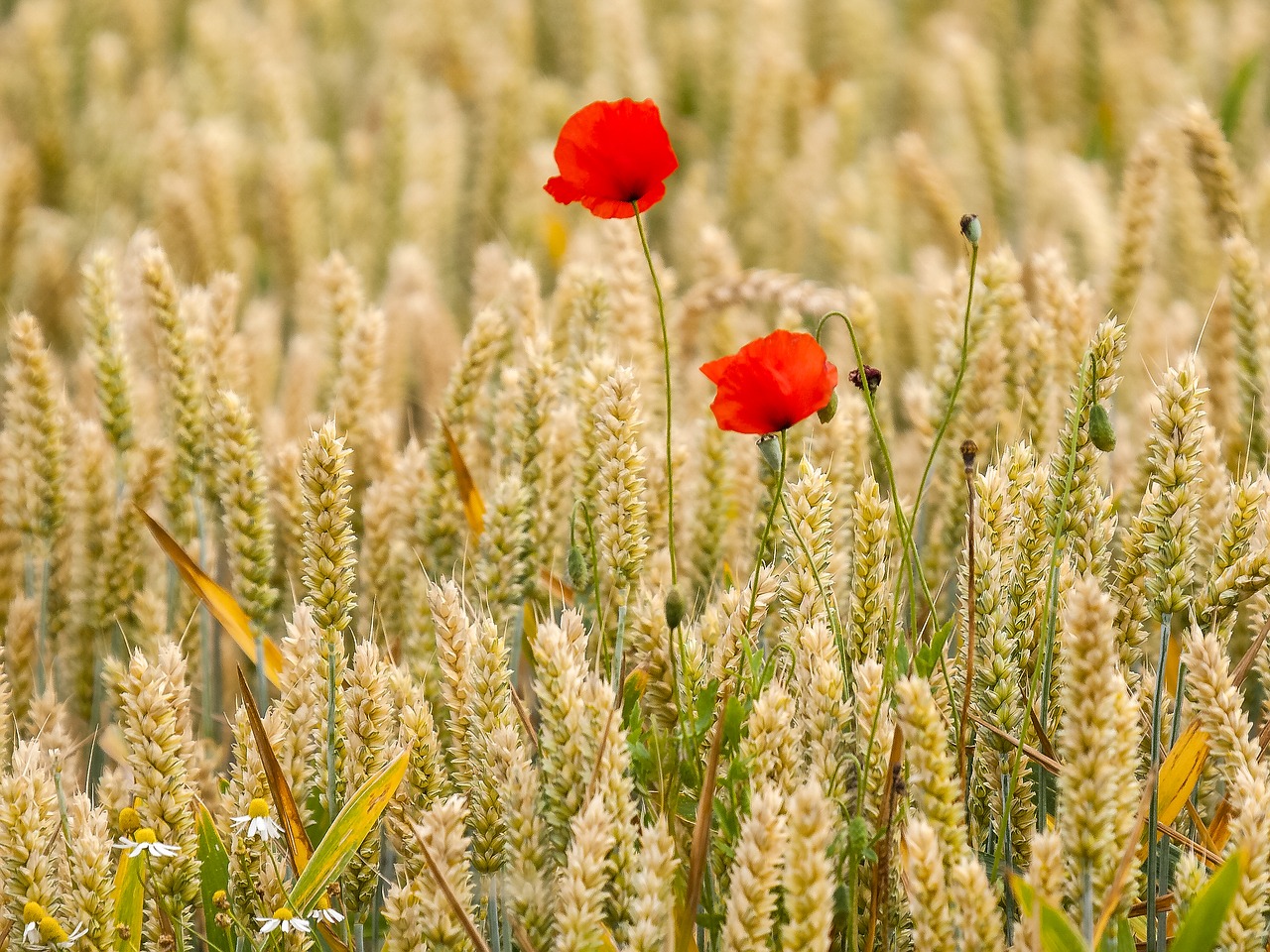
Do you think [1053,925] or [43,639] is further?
[43,639]

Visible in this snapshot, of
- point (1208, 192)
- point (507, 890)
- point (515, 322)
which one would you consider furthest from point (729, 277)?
point (507, 890)

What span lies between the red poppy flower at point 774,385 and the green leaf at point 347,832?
1.03 ft

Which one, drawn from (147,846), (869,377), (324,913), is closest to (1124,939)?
(869,377)

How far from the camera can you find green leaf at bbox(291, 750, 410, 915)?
2.66ft

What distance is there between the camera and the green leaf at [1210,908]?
69 centimetres

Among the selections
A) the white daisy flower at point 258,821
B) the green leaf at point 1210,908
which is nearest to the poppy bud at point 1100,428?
the green leaf at point 1210,908

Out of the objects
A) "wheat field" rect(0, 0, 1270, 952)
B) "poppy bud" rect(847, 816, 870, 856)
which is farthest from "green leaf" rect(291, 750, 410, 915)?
"poppy bud" rect(847, 816, 870, 856)

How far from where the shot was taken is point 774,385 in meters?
0.80

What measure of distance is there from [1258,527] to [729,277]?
0.85 metres

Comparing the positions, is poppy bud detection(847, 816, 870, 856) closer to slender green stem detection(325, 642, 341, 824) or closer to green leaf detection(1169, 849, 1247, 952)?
green leaf detection(1169, 849, 1247, 952)

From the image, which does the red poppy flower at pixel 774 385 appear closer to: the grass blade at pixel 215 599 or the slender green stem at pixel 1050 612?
the slender green stem at pixel 1050 612

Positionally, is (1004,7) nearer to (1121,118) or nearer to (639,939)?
(1121,118)

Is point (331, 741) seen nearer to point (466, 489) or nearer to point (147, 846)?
point (147, 846)

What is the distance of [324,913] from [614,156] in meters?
0.55
